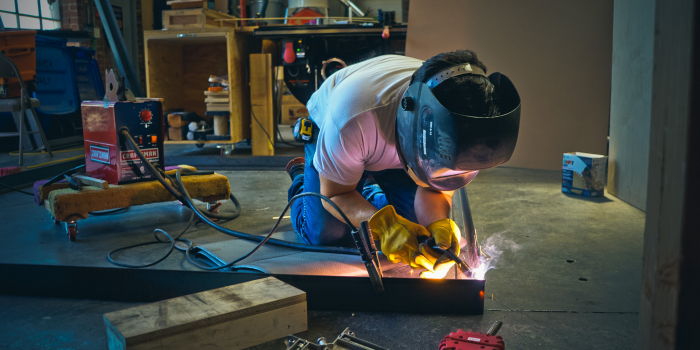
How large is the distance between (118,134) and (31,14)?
5.29m

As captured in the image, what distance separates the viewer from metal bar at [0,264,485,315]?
1.51 metres

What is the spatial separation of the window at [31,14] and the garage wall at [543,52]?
4.96 metres

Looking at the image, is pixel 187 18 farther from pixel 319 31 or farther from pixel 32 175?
pixel 32 175

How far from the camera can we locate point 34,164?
3918 mm

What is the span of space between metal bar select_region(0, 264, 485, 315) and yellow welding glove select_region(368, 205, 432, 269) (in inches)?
3.7

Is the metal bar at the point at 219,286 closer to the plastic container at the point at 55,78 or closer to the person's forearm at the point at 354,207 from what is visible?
the person's forearm at the point at 354,207

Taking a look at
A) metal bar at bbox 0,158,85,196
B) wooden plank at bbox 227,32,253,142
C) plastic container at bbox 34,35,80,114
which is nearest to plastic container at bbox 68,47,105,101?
plastic container at bbox 34,35,80,114

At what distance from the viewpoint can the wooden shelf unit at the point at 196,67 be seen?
4.44 m

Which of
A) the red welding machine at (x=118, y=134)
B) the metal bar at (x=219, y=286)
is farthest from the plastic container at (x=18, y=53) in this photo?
the metal bar at (x=219, y=286)

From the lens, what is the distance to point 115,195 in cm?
231

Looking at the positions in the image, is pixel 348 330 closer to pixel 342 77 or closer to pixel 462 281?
pixel 462 281

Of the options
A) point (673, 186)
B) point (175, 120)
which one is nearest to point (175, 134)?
point (175, 120)

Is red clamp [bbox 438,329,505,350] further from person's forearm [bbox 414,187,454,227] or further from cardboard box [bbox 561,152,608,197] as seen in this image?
cardboard box [bbox 561,152,608,197]

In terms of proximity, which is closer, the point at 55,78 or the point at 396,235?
the point at 396,235
